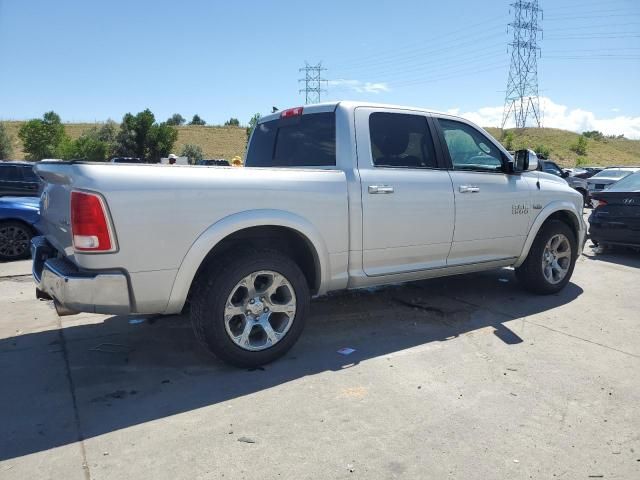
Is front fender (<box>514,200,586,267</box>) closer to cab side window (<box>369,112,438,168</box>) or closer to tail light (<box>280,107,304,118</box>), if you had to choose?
cab side window (<box>369,112,438,168</box>)

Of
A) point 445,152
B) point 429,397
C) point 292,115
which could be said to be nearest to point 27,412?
point 429,397

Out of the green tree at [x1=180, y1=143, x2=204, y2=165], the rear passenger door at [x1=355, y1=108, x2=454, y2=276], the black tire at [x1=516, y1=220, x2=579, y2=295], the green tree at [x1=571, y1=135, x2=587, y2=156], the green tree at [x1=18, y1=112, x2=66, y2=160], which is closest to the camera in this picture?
the rear passenger door at [x1=355, y1=108, x2=454, y2=276]

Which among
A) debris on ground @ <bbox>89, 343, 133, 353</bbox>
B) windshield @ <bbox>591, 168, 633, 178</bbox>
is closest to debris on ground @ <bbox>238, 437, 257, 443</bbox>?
debris on ground @ <bbox>89, 343, 133, 353</bbox>

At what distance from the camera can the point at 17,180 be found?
1165 centimetres

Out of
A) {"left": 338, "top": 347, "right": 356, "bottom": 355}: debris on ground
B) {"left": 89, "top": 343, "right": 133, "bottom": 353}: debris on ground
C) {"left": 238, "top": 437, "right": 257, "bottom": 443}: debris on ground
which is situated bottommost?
{"left": 238, "top": 437, "right": 257, "bottom": 443}: debris on ground

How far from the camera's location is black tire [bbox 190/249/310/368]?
11.4 feet

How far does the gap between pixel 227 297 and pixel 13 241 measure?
6.38 meters

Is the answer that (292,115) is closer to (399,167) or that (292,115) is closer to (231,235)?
(399,167)

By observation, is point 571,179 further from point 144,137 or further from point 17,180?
point 144,137

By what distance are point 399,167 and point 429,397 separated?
6.51 feet

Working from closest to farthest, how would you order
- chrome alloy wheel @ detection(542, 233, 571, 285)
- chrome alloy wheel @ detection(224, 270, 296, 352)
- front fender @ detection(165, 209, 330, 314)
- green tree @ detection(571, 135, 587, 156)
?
front fender @ detection(165, 209, 330, 314) < chrome alloy wheel @ detection(224, 270, 296, 352) < chrome alloy wheel @ detection(542, 233, 571, 285) < green tree @ detection(571, 135, 587, 156)

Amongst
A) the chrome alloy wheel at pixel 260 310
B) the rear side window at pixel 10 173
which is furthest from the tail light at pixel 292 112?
the rear side window at pixel 10 173

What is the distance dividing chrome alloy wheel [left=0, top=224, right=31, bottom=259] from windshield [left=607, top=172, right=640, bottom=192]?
972cm

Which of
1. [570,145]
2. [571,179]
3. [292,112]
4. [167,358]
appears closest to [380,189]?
[292,112]
